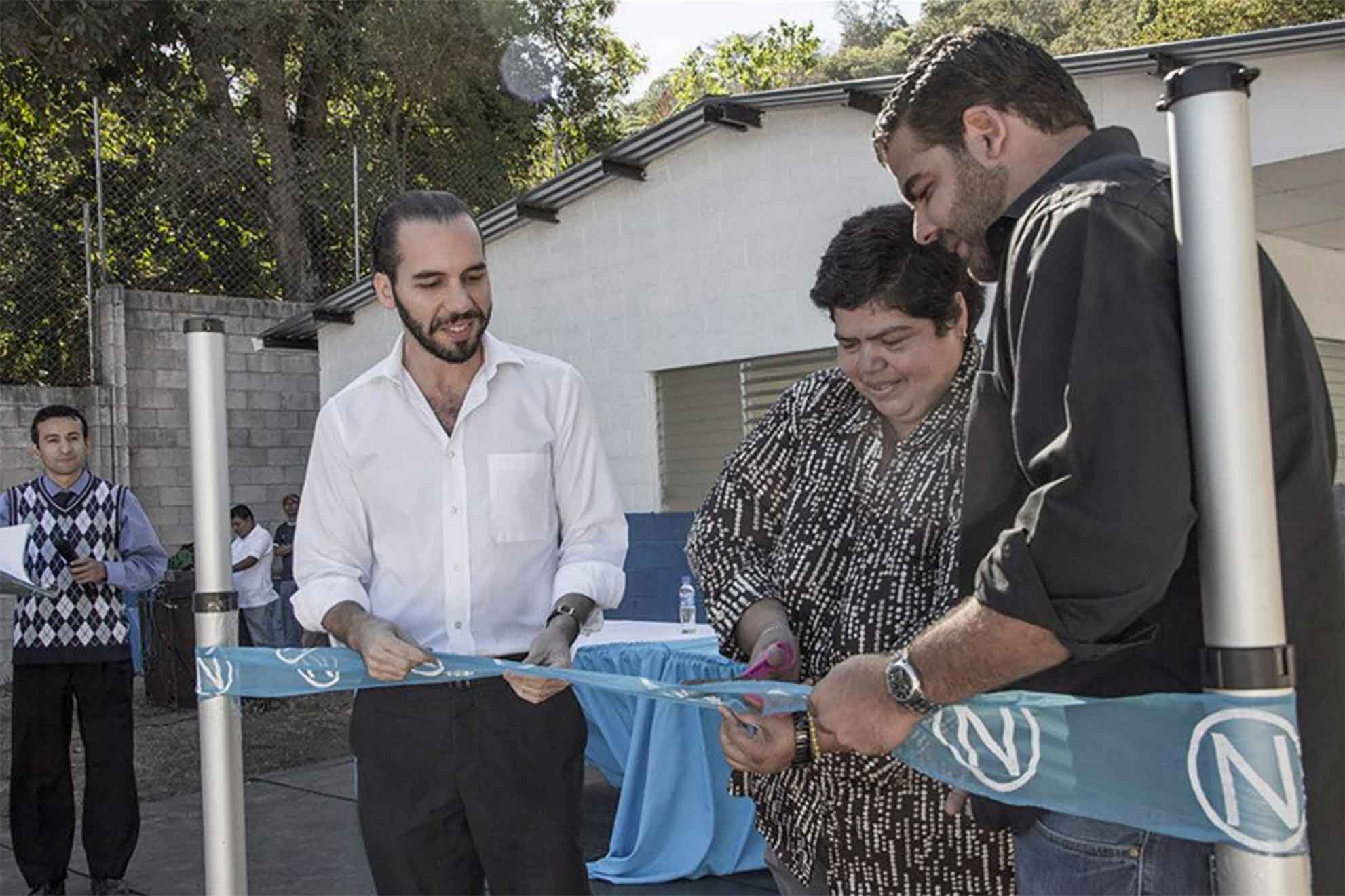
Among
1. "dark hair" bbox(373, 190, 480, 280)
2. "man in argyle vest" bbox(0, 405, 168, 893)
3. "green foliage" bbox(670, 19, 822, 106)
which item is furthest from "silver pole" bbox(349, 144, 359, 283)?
"green foliage" bbox(670, 19, 822, 106)

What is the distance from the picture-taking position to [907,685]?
5.50 ft

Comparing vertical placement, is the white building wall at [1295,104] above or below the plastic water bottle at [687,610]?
above

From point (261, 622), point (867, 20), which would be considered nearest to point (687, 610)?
point (261, 622)

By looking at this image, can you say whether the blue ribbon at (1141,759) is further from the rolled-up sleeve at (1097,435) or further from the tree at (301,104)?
the tree at (301,104)

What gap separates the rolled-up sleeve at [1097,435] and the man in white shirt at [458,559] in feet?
4.42

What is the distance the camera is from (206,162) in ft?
51.9

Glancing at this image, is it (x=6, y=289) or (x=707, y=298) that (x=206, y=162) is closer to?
(x=6, y=289)

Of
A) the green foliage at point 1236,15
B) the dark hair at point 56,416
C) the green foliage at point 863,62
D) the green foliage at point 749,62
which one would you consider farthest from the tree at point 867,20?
the dark hair at point 56,416

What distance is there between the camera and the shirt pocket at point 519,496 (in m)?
2.87

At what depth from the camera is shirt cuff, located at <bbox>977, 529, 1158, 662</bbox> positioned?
56.8 inches

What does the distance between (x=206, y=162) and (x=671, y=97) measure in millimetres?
20663

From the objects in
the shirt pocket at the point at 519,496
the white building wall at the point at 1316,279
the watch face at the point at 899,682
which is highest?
the white building wall at the point at 1316,279

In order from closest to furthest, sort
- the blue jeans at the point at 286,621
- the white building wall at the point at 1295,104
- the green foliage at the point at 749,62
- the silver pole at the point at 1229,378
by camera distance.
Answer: the silver pole at the point at 1229,378 < the white building wall at the point at 1295,104 < the blue jeans at the point at 286,621 < the green foliage at the point at 749,62

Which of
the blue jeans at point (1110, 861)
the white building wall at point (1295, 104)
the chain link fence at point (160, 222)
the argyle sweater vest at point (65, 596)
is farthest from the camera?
the chain link fence at point (160, 222)
